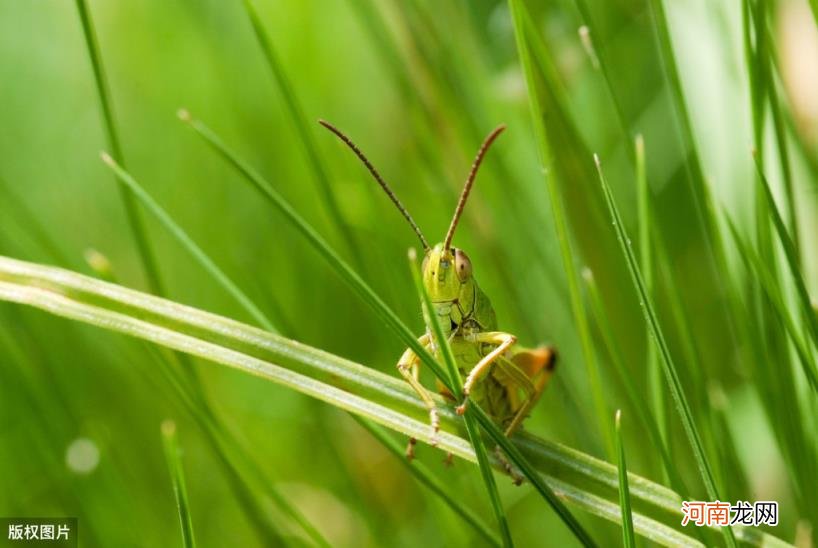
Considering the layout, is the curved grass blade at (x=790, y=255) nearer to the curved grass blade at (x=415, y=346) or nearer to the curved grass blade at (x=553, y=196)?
the curved grass blade at (x=553, y=196)

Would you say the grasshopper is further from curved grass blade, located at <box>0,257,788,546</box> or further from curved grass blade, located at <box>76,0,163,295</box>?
curved grass blade, located at <box>76,0,163,295</box>

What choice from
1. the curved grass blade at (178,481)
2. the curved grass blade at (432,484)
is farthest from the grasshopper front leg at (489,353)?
the curved grass blade at (178,481)

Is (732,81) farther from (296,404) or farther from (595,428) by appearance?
(296,404)

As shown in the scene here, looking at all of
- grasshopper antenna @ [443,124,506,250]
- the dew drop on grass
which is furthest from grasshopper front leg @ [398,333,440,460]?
the dew drop on grass

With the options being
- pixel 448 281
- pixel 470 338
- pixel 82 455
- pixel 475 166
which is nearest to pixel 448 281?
pixel 448 281

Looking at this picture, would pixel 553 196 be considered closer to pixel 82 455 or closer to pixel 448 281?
pixel 448 281

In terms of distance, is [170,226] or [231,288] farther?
[231,288]

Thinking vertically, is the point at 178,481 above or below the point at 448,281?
below
